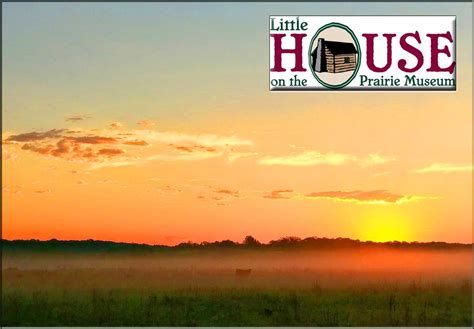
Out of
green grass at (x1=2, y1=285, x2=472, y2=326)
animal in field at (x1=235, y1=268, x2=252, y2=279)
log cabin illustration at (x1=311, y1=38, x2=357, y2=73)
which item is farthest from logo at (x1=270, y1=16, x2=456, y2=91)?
animal in field at (x1=235, y1=268, x2=252, y2=279)

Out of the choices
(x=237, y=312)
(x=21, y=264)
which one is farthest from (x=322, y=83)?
(x=21, y=264)

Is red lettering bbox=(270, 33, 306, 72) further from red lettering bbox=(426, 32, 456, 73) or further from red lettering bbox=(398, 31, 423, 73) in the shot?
red lettering bbox=(426, 32, 456, 73)

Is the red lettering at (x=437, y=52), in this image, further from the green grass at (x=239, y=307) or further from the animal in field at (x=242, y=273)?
the animal in field at (x=242, y=273)

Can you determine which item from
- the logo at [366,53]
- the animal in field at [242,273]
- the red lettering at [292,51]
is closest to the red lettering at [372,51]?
the logo at [366,53]

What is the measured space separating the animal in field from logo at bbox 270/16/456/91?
30.3ft

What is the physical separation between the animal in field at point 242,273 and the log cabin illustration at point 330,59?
982 cm

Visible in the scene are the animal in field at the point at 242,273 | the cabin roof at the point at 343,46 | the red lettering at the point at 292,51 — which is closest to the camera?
the red lettering at the point at 292,51

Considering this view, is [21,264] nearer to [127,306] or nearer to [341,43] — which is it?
[127,306]

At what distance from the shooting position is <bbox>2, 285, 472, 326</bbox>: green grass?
30703 mm

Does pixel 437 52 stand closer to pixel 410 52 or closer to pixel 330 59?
pixel 410 52

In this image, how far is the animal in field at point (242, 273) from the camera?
3708 centimetres

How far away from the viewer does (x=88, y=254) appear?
4347 centimetres

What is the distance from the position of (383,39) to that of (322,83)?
2450mm

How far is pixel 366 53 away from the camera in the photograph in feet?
102
